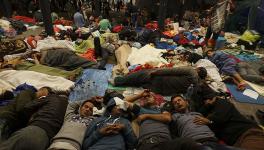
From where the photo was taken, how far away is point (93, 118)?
3520mm

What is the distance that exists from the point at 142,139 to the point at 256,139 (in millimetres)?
1246

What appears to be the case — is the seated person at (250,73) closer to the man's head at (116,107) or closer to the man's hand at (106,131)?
the man's head at (116,107)

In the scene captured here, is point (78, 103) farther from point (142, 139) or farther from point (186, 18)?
point (186, 18)

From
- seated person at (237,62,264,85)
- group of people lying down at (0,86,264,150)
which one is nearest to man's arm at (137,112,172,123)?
group of people lying down at (0,86,264,150)

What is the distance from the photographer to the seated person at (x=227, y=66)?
5.31 metres

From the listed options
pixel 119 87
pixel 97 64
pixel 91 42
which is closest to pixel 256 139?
pixel 119 87

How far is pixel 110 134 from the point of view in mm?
3096

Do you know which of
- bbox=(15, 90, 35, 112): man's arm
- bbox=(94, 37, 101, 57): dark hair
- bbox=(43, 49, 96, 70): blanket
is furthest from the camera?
bbox=(94, 37, 101, 57): dark hair

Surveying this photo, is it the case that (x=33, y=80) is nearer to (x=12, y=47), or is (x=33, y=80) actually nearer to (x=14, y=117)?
(x=14, y=117)

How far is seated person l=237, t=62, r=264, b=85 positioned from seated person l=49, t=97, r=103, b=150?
3.15 meters

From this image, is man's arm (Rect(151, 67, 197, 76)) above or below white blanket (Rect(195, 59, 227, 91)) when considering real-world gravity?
above

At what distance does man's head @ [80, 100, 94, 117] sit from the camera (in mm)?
3552

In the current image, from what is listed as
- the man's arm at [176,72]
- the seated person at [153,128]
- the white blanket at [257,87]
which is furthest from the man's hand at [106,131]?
the white blanket at [257,87]

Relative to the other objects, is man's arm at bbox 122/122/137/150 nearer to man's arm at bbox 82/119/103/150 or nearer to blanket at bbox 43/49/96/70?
man's arm at bbox 82/119/103/150
